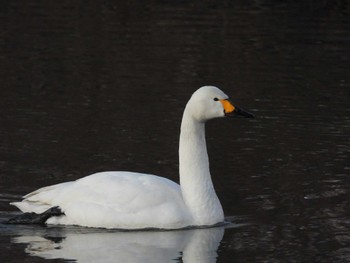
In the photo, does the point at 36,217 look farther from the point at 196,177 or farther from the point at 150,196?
the point at 196,177

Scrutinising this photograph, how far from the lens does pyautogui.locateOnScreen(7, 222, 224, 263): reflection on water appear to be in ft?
34.1

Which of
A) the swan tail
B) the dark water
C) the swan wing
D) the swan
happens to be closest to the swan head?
the swan

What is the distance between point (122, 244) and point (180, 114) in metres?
5.79

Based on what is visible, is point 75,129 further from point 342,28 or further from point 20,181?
point 342,28

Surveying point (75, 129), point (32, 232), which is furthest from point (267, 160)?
point (32, 232)

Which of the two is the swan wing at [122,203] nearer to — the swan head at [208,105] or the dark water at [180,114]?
the dark water at [180,114]

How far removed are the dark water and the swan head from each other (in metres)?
1.08

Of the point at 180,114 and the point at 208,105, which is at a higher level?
the point at 208,105

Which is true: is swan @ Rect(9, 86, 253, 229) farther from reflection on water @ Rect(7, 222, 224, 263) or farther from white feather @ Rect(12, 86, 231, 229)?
reflection on water @ Rect(7, 222, 224, 263)

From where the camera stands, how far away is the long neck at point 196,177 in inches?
454

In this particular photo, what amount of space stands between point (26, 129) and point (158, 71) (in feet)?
15.2

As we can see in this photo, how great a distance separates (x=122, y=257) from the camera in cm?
1034

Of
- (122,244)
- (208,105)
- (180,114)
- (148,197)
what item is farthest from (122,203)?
(180,114)

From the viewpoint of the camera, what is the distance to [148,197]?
11.3m
